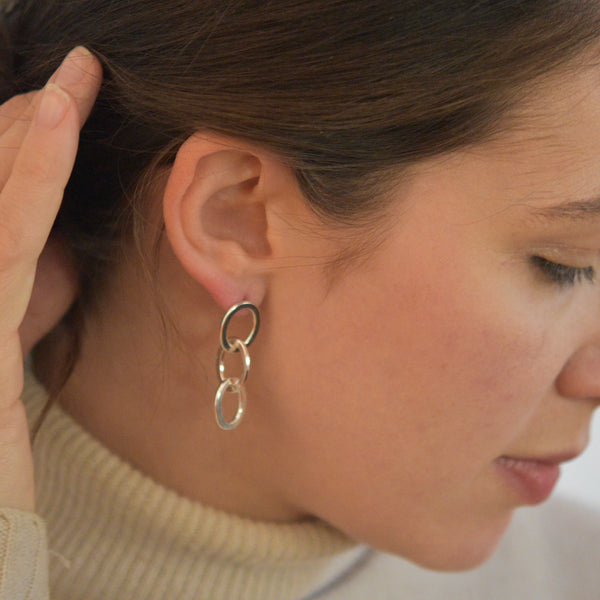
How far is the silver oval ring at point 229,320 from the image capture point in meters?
0.85

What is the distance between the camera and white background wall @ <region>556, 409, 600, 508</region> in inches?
65.8

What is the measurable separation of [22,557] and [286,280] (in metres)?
0.39

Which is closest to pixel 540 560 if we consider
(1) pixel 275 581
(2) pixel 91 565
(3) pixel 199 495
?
(1) pixel 275 581

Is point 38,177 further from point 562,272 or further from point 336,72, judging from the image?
point 562,272

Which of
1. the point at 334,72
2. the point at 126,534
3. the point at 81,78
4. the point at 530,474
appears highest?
the point at 334,72

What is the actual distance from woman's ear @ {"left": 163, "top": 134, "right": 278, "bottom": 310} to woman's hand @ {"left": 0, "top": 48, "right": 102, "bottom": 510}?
11 centimetres

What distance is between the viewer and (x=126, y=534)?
100 cm

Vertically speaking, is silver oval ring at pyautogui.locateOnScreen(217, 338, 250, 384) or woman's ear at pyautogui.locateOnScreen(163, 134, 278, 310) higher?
woman's ear at pyautogui.locateOnScreen(163, 134, 278, 310)

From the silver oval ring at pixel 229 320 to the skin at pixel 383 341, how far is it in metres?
0.01

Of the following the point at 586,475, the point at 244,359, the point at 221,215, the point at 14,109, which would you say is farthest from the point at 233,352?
the point at 586,475

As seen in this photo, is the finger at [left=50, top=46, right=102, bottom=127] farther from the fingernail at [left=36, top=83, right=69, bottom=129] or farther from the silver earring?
the silver earring

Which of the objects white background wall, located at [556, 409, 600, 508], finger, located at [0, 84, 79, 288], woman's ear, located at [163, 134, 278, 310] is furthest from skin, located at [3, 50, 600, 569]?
white background wall, located at [556, 409, 600, 508]

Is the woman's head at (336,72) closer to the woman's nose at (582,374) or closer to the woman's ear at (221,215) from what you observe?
the woman's ear at (221,215)

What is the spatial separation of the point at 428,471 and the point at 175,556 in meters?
0.33
